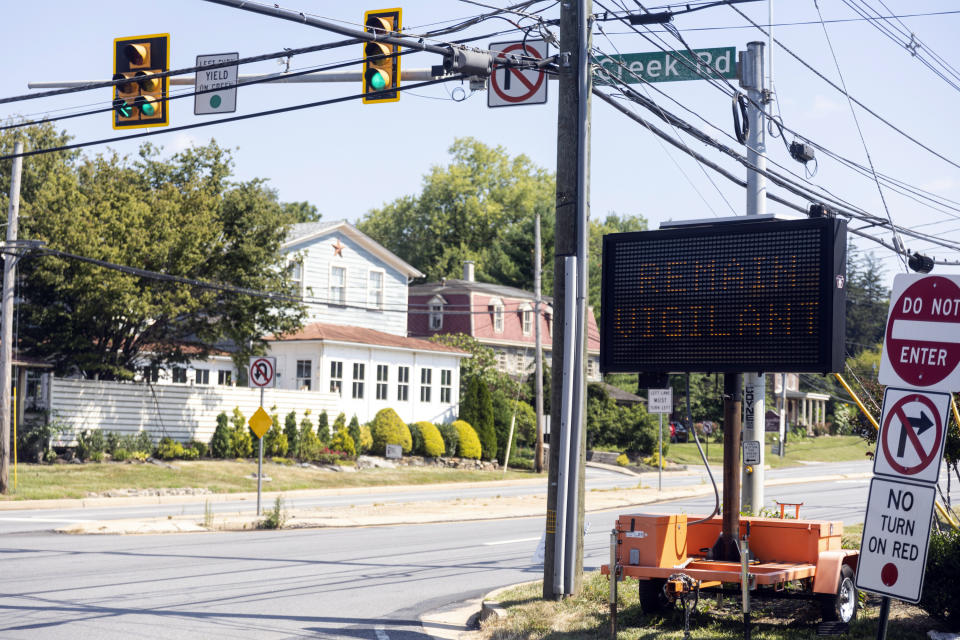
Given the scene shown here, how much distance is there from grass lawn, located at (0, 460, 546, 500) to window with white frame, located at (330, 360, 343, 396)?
487 cm

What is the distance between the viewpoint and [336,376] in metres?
41.2

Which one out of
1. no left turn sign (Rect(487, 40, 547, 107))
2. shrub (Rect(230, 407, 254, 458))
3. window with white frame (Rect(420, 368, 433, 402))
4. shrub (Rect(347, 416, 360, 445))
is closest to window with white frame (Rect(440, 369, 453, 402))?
window with white frame (Rect(420, 368, 433, 402))

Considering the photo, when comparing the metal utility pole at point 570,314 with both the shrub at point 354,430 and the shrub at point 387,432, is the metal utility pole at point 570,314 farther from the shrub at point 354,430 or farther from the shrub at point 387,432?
the shrub at point 387,432

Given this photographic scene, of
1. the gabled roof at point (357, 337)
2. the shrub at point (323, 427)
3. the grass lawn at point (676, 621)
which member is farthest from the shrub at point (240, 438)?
the grass lawn at point (676, 621)

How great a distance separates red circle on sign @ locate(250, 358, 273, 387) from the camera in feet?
71.5

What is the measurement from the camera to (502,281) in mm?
78188

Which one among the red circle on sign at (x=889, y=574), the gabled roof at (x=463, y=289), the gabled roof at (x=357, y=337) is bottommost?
the red circle on sign at (x=889, y=574)

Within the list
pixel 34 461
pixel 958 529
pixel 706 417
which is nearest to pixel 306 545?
pixel 958 529

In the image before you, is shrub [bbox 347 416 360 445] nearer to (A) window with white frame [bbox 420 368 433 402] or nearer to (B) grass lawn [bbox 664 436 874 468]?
(A) window with white frame [bbox 420 368 433 402]

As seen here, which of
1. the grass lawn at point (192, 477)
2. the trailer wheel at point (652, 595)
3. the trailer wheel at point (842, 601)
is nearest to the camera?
the trailer wheel at point (842, 601)

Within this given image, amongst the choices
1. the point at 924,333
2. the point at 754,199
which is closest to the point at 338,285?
the point at 754,199

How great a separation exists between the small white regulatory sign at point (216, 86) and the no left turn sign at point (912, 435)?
387 inches

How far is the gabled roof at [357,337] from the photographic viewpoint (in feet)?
134

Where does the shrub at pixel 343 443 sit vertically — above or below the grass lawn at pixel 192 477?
above
